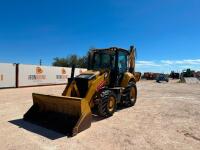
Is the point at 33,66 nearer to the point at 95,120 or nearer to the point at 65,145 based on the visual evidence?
the point at 95,120

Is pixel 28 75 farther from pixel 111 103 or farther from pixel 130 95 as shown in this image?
pixel 111 103

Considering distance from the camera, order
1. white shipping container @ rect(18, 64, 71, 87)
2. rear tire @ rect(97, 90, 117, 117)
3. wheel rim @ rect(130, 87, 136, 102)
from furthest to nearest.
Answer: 1. white shipping container @ rect(18, 64, 71, 87)
2. wheel rim @ rect(130, 87, 136, 102)
3. rear tire @ rect(97, 90, 117, 117)

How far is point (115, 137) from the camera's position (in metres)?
6.16

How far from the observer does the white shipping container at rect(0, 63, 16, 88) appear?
65.9 ft

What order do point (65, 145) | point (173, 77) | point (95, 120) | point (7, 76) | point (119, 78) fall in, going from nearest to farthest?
point (65, 145) < point (95, 120) < point (119, 78) < point (7, 76) < point (173, 77)

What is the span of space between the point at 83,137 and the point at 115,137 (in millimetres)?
898

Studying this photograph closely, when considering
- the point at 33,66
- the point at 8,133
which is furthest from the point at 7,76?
the point at 8,133

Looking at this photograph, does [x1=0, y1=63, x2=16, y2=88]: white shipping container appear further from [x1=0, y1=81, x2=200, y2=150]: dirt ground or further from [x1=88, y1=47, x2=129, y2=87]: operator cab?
[x1=88, y1=47, x2=129, y2=87]: operator cab

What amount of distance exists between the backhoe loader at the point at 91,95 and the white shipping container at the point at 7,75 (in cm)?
1325

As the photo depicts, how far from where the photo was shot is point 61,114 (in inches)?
287

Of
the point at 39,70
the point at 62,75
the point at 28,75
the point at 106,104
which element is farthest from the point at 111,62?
the point at 62,75

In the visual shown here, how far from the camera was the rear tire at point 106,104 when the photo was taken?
7915 mm

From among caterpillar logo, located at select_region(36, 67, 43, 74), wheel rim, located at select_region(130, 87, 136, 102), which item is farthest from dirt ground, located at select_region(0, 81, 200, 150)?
caterpillar logo, located at select_region(36, 67, 43, 74)

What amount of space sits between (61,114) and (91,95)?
1.29m
